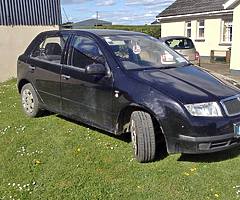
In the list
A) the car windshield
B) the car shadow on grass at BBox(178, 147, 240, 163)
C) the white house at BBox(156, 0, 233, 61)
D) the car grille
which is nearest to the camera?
the car grille

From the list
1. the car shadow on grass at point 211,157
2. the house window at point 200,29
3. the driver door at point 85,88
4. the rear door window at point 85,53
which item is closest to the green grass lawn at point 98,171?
the car shadow on grass at point 211,157

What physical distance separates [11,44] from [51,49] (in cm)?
847

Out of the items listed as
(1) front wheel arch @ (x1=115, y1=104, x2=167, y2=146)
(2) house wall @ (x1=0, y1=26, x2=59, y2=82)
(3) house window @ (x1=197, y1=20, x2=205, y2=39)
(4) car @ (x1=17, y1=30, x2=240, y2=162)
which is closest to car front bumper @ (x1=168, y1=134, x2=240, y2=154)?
(4) car @ (x1=17, y1=30, x2=240, y2=162)

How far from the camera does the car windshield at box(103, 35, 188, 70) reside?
16.5 feet

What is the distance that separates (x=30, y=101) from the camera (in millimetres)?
6707

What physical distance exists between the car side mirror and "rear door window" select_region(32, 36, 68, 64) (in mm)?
1138

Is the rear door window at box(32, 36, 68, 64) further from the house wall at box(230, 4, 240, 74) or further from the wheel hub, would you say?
the house wall at box(230, 4, 240, 74)

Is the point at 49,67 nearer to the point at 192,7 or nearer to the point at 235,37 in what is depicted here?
the point at 235,37

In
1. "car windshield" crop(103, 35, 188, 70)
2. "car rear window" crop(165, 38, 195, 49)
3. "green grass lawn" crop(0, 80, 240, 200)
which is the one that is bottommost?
"green grass lawn" crop(0, 80, 240, 200)

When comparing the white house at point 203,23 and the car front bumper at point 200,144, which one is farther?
the white house at point 203,23

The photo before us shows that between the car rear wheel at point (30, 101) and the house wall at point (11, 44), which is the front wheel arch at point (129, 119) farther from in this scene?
the house wall at point (11, 44)

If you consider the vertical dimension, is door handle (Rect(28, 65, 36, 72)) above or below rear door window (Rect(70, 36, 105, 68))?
below

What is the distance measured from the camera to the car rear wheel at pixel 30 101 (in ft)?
21.5

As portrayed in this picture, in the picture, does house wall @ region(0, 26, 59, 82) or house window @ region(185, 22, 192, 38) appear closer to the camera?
house wall @ region(0, 26, 59, 82)
